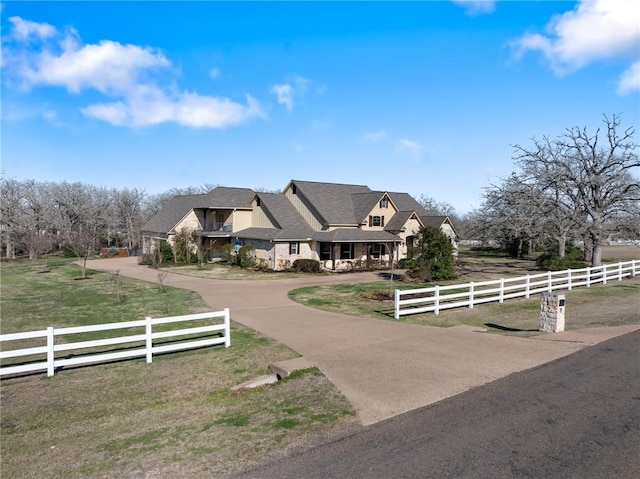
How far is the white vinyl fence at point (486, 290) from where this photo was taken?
16.8m

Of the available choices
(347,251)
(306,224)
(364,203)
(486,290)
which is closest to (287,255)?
(306,224)

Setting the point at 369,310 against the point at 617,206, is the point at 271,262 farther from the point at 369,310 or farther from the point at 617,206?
the point at 617,206

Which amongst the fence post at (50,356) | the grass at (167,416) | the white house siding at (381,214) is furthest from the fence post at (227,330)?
the white house siding at (381,214)

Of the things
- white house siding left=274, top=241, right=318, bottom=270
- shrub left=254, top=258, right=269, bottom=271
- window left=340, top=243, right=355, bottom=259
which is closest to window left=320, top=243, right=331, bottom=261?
white house siding left=274, top=241, right=318, bottom=270

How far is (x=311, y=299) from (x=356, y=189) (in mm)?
23998

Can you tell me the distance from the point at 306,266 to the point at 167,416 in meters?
25.0

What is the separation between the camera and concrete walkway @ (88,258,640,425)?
27.3 feet

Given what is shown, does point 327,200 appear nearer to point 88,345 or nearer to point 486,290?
point 486,290

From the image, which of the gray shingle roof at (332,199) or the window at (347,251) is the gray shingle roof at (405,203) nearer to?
the gray shingle roof at (332,199)

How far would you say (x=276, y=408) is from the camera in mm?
7746

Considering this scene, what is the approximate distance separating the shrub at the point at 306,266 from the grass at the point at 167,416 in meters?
19.3

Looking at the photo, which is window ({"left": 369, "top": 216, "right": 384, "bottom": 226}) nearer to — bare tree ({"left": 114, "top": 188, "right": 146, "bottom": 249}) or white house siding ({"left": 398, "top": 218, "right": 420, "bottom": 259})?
white house siding ({"left": 398, "top": 218, "right": 420, "bottom": 259})

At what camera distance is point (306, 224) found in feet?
120

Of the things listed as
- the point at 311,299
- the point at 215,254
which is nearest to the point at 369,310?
the point at 311,299
